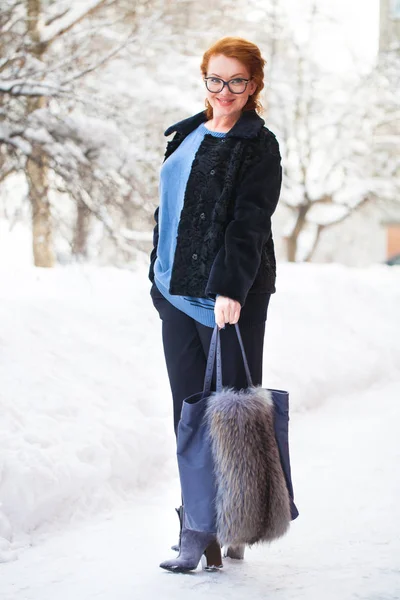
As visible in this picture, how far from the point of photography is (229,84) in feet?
11.1

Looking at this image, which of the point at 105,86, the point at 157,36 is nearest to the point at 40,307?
the point at 105,86

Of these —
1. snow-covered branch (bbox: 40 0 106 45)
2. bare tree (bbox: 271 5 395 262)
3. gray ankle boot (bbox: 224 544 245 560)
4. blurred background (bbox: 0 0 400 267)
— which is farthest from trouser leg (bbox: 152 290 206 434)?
bare tree (bbox: 271 5 395 262)

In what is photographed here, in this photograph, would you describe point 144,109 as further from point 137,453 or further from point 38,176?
point 137,453

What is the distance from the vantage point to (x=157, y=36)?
12.0 meters

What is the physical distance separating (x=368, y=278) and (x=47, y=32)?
18.4 ft

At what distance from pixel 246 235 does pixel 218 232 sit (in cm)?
12

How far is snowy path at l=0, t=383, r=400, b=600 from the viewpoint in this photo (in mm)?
3295

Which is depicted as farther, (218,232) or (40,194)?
(40,194)

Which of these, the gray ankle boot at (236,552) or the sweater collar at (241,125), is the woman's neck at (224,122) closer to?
the sweater collar at (241,125)

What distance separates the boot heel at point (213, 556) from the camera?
3459 millimetres

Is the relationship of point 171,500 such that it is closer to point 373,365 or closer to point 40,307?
point 40,307

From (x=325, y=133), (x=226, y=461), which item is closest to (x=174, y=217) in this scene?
(x=226, y=461)

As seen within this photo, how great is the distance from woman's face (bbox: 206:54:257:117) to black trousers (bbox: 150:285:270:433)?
708 mm

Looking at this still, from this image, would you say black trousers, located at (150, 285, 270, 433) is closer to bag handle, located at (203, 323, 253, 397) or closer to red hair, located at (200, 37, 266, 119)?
bag handle, located at (203, 323, 253, 397)
